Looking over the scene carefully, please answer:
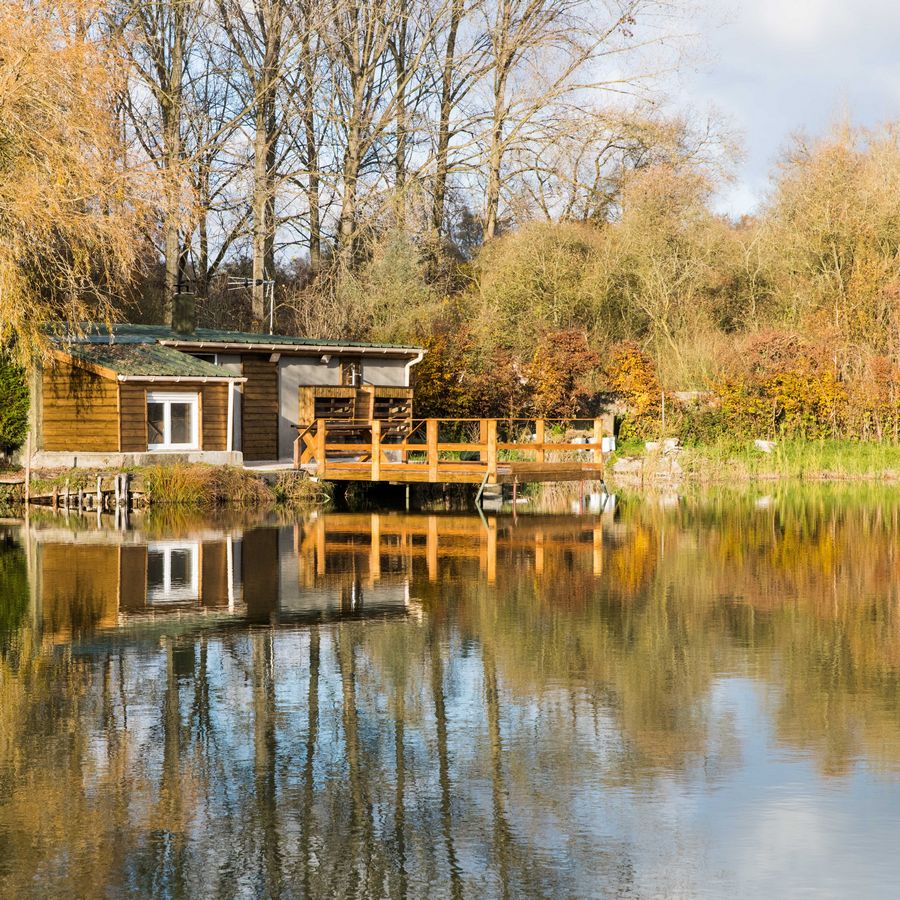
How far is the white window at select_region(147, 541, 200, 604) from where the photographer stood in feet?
49.4

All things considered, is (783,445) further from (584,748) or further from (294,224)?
(584,748)

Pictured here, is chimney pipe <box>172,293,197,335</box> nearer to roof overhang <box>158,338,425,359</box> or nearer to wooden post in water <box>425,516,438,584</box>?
roof overhang <box>158,338,425,359</box>

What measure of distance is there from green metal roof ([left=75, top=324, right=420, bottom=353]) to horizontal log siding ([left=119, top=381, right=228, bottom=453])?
155 centimetres

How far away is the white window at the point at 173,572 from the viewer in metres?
15.1

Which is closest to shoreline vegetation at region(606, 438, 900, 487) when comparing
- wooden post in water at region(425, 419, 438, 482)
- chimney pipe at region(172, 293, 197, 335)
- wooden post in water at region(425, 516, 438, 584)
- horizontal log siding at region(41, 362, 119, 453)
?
wooden post in water at region(425, 419, 438, 482)

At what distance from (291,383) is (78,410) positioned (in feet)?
18.7

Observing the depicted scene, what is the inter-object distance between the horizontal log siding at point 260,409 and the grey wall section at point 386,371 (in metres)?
2.63

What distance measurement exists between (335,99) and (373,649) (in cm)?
3503

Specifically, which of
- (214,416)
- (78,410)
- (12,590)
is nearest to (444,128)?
(214,416)

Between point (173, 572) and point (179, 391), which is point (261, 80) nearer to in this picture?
point (179, 391)

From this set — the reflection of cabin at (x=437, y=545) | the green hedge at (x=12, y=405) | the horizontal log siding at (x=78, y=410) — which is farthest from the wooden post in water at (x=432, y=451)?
the green hedge at (x=12, y=405)

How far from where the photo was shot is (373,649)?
38.6ft

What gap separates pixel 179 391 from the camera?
3134 cm

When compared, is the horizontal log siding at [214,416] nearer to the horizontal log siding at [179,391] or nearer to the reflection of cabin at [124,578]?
the horizontal log siding at [179,391]
